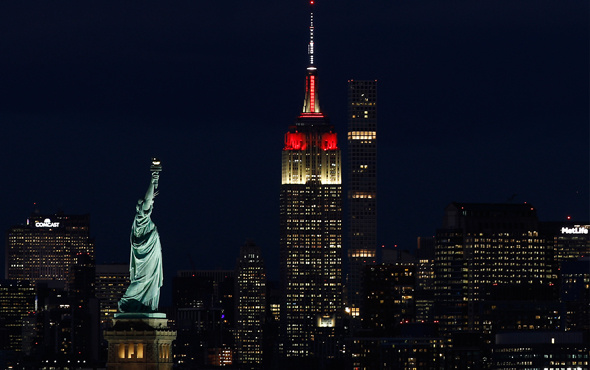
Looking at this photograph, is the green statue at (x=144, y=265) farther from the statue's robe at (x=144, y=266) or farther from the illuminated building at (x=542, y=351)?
the illuminated building at (x=542, y=351)

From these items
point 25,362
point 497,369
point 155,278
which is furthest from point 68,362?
point 155,278

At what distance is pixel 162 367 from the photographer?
54344 mm

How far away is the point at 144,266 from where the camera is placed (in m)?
55.4

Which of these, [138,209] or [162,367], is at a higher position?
[138,209]

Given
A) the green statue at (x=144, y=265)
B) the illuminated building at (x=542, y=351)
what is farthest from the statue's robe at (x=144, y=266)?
the illuminated building at (x=542, y=351)

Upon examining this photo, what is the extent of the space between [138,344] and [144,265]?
95.2 inches

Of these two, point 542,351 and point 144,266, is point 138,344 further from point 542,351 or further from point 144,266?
point 542,351

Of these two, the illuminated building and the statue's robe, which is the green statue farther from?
the illuminated building

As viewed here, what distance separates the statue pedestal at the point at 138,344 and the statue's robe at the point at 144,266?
0.57 m

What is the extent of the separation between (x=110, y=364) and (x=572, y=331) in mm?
147542

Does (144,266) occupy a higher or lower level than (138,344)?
higher

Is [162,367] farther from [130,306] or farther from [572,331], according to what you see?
[572,331]

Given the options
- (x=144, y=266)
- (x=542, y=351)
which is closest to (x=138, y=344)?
(x=144, y=266)

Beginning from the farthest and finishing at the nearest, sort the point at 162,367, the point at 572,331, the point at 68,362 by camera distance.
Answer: the point at 572,331 → the point at 68,362 → the point at 162,367
